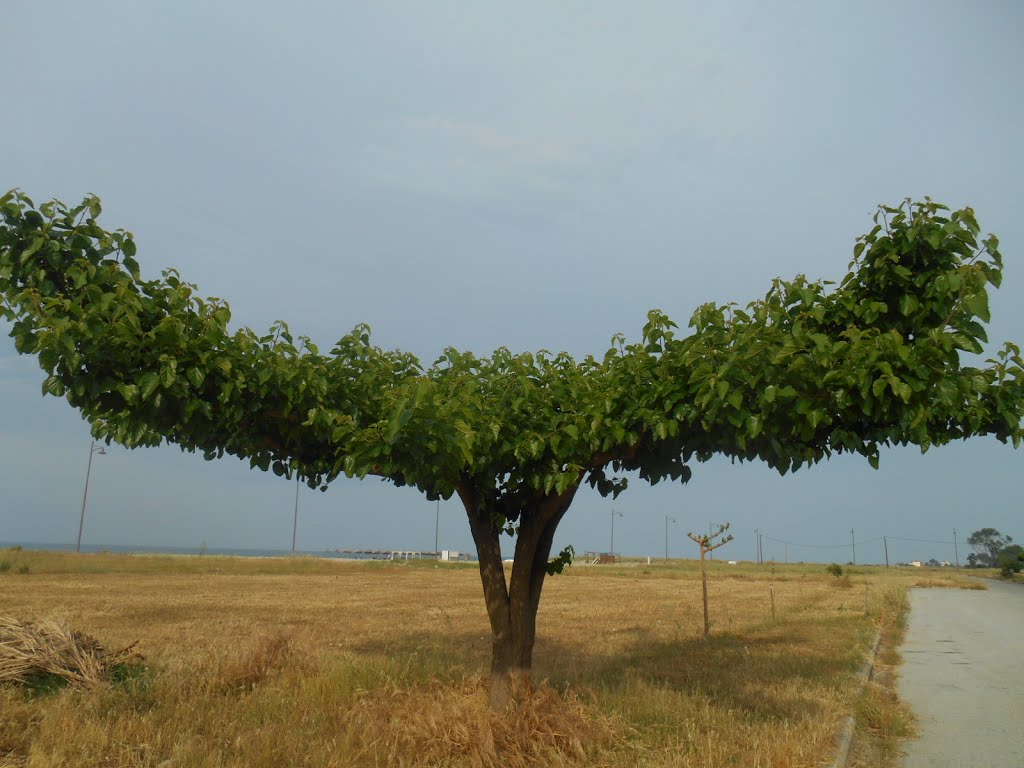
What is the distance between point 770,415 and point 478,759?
3341mm

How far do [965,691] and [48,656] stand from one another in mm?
11613

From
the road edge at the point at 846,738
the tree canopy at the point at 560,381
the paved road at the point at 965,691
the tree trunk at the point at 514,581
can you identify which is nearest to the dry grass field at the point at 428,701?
the road edge at the point at 846,738

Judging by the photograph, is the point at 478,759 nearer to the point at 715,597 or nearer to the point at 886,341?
the point at 886,341

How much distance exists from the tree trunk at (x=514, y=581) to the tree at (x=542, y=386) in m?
0.04

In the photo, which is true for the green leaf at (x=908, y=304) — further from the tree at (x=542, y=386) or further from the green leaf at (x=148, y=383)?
the green leaf at (x=148, y=383)

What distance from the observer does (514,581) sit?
24.7 feet

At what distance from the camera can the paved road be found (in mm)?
7367

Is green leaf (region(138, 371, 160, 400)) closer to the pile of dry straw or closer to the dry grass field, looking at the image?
the dry grass field

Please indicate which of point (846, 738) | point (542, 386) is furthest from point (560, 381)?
point (846, 738)

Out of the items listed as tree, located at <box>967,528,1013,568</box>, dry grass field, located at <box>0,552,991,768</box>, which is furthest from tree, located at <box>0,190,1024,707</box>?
tree, located at <box>967,528,1013,568</box>

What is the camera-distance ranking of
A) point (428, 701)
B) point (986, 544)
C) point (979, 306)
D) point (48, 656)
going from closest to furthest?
point (979, 306) → point (428, 701) → point (48, 656) → point (986, 544)

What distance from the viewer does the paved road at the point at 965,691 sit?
737cm

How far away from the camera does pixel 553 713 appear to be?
256 inches

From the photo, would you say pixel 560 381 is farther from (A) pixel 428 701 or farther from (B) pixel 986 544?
(B) pixel 986 544
